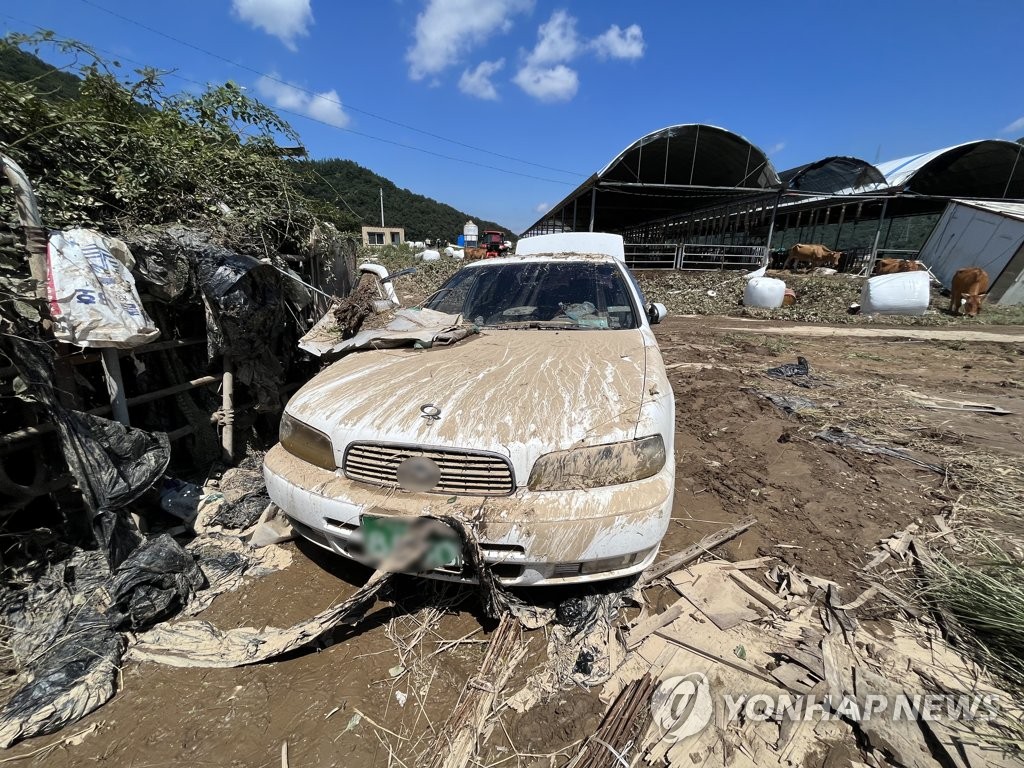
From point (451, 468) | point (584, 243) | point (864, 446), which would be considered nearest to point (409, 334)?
point (451, 468)

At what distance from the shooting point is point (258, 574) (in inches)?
99.7

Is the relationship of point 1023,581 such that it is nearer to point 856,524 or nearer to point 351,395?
point 856,524

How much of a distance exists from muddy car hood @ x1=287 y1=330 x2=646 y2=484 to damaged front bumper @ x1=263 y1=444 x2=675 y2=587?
200 mm

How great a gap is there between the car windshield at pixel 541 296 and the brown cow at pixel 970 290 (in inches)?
582

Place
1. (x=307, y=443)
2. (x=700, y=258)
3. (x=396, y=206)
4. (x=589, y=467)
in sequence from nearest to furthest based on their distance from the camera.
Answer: (x=589, y=467) → (x=307, y=443) → (x=700, y=258) → (x=396, y=206)

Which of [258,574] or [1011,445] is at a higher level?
[1011,445]

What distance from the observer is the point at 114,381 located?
2.74m

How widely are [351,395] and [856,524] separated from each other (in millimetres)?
3292

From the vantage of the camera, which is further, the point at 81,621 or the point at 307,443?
the point at 307,443

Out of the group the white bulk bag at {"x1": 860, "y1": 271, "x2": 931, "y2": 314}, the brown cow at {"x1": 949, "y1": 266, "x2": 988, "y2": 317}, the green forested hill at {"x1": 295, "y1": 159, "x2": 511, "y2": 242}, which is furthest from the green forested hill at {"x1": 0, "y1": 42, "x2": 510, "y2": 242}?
the brown cow at {"x1": 949, "y1": 266, "x2": 988, "y2": 317}

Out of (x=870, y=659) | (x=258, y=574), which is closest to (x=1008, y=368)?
(x=870, y=659)

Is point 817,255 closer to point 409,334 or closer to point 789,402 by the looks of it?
point 789,402

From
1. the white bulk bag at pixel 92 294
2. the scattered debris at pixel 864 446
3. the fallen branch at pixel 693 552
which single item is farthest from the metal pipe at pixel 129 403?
the scattered debris at pixel 864 446

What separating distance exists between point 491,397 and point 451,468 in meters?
0.42
